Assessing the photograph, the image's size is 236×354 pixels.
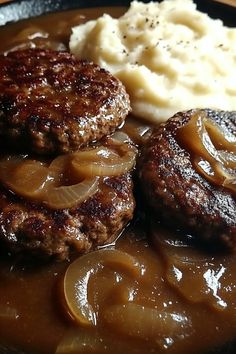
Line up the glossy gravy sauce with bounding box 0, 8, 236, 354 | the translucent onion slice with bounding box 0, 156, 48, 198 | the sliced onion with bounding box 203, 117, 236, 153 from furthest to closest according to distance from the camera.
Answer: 1. the sliced onion with bounding box 203, 117, 236, 153
2. the translucent onion slice with bounding box 0, 156, 48, 198
3. the glossy gravy sauce with bounding box 0, 8, 236, 354

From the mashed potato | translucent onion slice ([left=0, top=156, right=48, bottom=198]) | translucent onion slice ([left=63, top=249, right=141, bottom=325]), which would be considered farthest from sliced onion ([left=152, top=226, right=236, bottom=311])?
the mashed potato

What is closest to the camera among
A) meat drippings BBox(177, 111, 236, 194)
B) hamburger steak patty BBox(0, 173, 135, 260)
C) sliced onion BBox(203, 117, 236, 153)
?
hamburger steak patty BBox(0, 173, 135, 260)

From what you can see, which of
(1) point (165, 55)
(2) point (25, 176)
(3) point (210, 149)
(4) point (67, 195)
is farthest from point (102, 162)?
(1) point (165, 55)

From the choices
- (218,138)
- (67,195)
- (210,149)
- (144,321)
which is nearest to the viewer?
(144,321)

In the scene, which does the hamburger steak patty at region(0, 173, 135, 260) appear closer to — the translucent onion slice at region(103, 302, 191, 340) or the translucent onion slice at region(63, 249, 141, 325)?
the translucent onion slice at region(63, 249, 141, 325)

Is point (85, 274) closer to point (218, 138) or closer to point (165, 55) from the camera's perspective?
point (218, 138)

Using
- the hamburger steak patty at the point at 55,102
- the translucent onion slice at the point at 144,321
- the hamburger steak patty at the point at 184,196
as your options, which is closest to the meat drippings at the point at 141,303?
the translucent onion slice at the point at 144,321

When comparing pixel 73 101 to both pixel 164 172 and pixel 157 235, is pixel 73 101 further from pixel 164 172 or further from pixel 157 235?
pixel 157 235
